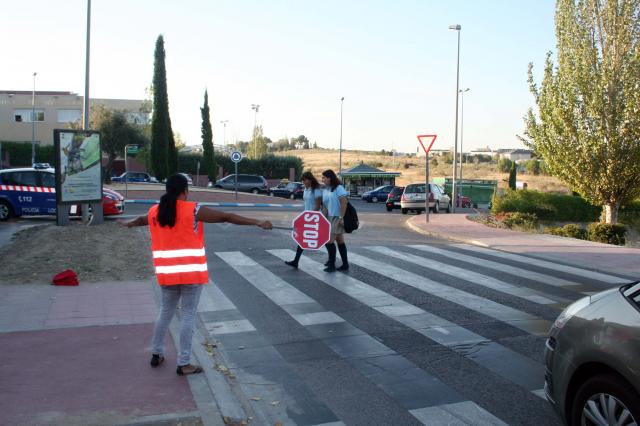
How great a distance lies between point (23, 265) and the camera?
10.8m

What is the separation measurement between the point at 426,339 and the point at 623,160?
16.4 metres

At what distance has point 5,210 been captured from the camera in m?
19.9

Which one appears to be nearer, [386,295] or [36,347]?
[36,347]

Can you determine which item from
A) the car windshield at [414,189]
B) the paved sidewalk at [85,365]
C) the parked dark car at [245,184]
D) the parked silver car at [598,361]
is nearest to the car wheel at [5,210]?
the paved sidewalk at [85,365]

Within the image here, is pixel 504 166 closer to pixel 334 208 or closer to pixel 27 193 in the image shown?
pixel 27 193

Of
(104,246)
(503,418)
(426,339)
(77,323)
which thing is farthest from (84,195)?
(503,418)

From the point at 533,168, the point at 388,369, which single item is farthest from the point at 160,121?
the point at 533,168

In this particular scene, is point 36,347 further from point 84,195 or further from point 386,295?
point 84,195

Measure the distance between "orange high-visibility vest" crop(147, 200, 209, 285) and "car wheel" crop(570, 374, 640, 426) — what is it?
10.4 ft

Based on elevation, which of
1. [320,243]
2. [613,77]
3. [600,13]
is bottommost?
[320,243]

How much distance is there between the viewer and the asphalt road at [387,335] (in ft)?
17.4

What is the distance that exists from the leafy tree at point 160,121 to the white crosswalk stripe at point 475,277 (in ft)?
115

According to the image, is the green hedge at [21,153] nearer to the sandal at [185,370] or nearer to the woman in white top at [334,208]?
the woman in white top at [334,208]

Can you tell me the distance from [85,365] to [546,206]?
24279mm
